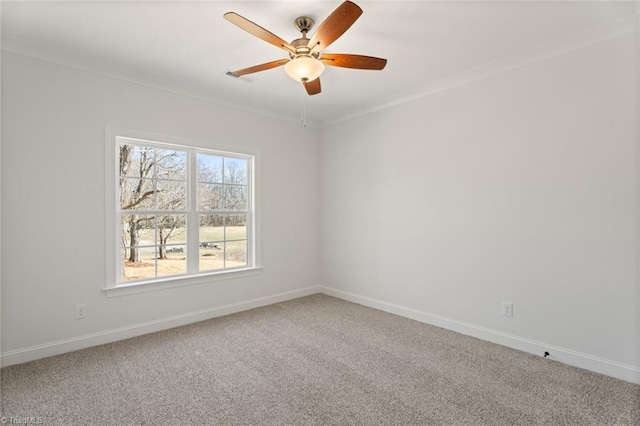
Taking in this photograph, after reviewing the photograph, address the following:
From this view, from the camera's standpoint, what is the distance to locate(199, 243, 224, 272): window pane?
3816 mm

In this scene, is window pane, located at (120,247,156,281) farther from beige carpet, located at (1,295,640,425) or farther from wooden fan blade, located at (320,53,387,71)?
wooden fan blade, located at (320,53,387,71)

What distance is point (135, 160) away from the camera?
132 inches

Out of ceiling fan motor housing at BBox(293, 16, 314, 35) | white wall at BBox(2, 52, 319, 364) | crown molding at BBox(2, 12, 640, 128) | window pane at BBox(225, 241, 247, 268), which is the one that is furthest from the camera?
window pane at BBox(225, 241, 247, 268)

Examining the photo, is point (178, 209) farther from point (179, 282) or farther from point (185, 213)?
point (179, 282)

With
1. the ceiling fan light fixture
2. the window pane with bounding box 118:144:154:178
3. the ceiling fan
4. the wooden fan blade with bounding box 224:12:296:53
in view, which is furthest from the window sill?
the wooden fan blade with bounding box 224:12:296:53

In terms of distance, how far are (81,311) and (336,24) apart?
324 centimetres

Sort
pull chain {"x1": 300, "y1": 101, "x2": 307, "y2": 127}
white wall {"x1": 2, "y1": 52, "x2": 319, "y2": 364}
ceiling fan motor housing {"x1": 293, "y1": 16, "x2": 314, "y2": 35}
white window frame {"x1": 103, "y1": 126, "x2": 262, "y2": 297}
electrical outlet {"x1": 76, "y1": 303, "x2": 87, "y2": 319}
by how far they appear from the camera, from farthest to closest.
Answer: pull chain {"x1": 300, "y1": 101, "x2": 307, "y2": 127} → white window frame {"x1": 103, "y1": 126, "x2": 262, "y2": 297} → electrical outlet {"x1": 76, "y1": 303, "x2": 87, "y2": 319} → white wall {"x1": 2, "y1": 52, "x2": 319, "y2": 364} → ceiling fan motor housing {"x1": 293, "y1": 16, "x2": 314, "y2": 35}

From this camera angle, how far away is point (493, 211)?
3.08 m

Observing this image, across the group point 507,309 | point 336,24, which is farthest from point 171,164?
point 507,309

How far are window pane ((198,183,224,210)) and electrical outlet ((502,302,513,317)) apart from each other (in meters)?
3.31

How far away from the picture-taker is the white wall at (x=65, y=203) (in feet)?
8.57

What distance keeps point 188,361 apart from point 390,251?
252 cm

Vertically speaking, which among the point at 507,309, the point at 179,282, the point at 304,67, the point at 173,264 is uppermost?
the point at 304,67

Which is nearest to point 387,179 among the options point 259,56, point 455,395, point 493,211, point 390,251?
point 390,251
